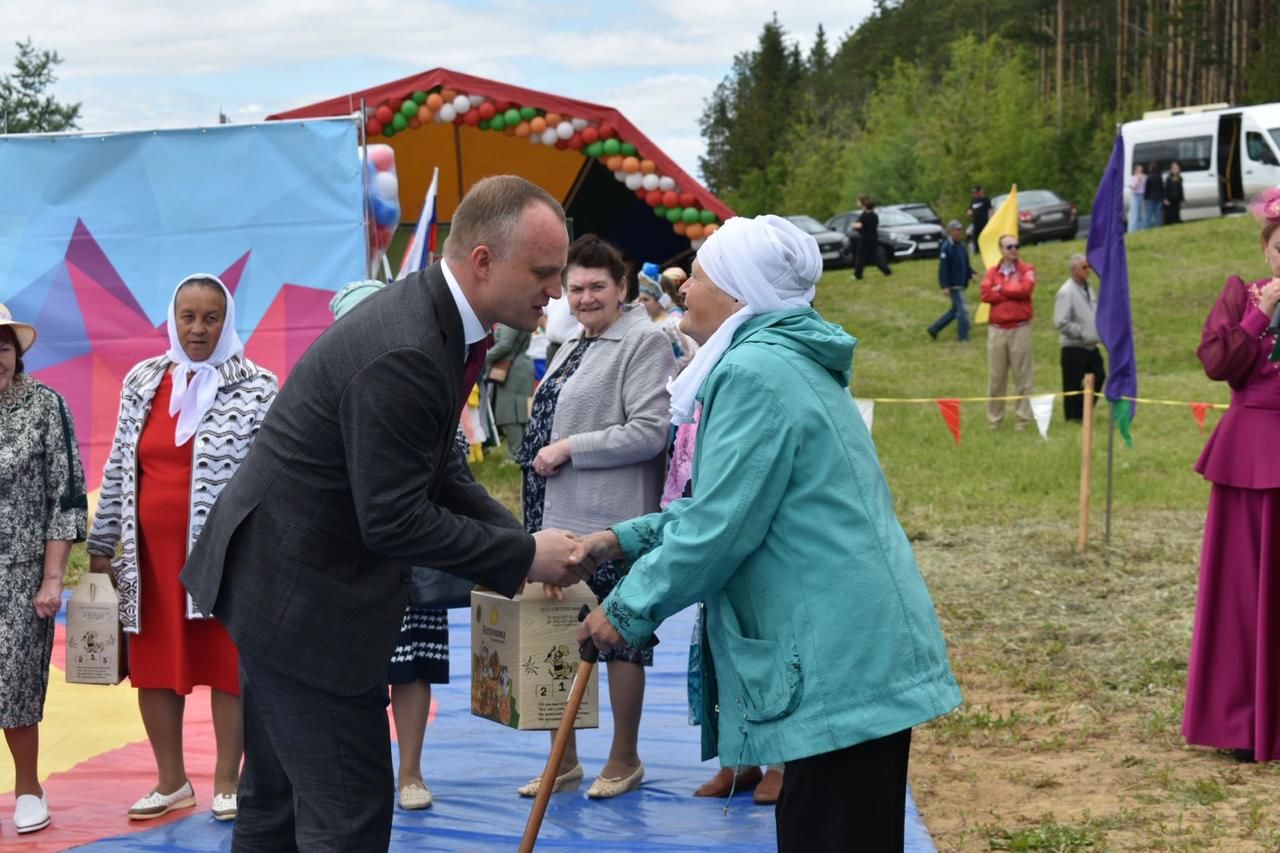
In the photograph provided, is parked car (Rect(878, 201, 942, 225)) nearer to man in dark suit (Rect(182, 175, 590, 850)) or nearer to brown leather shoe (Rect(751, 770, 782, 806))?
brown leather shoe (Rect(751, 770, 782, 806))

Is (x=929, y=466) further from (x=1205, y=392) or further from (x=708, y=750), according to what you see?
(x=708, y=750)

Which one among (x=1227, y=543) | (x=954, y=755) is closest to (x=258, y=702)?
(x=954, y=755)

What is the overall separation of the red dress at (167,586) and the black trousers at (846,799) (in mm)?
2534

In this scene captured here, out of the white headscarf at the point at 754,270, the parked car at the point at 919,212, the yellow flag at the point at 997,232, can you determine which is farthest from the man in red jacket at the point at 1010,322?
the parked car at the point at 919,212

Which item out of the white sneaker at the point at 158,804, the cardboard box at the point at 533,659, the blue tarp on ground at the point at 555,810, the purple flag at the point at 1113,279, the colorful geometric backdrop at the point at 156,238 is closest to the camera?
the cardboard box at the point at 533,659

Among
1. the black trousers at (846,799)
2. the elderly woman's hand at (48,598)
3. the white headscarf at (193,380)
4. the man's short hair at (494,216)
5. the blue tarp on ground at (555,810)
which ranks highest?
the man's short hair at (494,216)

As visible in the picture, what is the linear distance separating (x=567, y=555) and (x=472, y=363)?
0.54 m

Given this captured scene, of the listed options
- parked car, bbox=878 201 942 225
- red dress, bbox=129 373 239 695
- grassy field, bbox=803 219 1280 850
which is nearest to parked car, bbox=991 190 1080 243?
parked car, bbox=878 201 942 225

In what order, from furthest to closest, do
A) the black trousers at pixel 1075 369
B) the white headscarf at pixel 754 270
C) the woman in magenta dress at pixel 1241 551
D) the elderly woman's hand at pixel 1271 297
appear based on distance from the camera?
the black trousers at pixel 1075 369 < the woman in magenta dress at pixel 1241 551 < the elderly woman's hand at pixel 1271 297 < the white headscarf at pixel 754 270

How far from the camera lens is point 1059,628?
8.38m

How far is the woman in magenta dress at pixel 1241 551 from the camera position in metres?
5.75

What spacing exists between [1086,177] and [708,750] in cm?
4604

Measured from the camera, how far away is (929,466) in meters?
14.1

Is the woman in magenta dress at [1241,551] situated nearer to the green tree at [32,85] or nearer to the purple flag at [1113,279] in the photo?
the purple flag at [1113,279]
